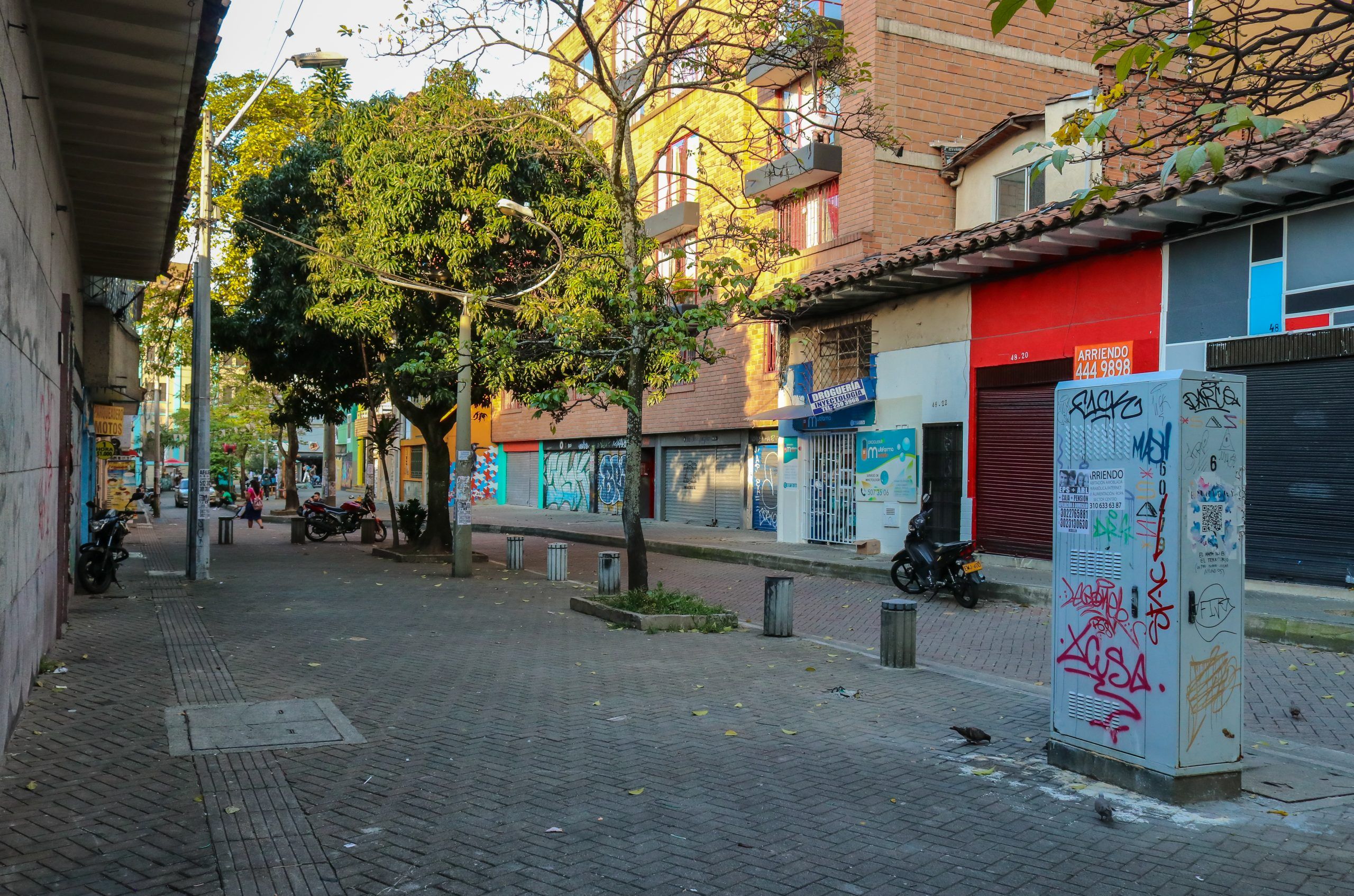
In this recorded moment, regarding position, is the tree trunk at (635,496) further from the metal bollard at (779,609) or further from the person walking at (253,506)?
the person walking at (253,506)

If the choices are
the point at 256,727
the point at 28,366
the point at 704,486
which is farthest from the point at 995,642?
the point at 704,486

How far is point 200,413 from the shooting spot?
16312 mm

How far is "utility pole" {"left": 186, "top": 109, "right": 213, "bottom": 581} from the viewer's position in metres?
16.2

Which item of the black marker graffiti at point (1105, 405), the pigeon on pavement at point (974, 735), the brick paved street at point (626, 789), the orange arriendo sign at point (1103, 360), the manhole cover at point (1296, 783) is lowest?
the brick paved street at point (626, 789)

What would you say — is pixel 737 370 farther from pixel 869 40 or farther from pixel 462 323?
pixel 462 323

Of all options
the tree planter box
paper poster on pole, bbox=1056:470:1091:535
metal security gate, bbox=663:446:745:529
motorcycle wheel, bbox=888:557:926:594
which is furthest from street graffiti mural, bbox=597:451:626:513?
paper poster on pole, bbox=1056:470:1091:535

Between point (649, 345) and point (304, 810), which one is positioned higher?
point (649, 345)

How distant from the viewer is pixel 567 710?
24.7 ft

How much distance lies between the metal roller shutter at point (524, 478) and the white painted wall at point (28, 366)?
105 ft

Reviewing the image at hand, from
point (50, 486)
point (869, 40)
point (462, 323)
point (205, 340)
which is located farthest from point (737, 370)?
point (50, 486)

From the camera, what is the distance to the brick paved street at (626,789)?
14.8ft

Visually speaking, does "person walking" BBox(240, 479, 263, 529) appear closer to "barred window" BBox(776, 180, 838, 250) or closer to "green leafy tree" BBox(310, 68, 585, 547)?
"green leafy tree" BBox(310, 68, 585, 547)

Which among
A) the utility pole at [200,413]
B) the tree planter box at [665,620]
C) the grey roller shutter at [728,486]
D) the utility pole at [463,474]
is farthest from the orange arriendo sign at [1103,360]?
the utility pole at [200,413]

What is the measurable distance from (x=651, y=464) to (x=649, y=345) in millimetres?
20613
